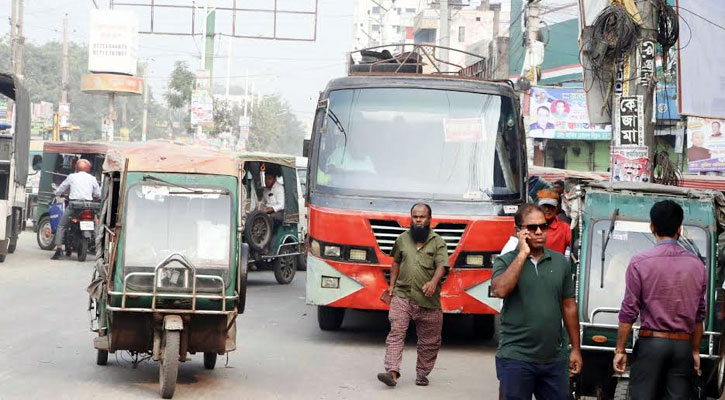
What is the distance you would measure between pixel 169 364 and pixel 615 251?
11.9 feet

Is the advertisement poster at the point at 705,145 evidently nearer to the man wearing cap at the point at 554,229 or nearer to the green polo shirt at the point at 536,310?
the man wearing cap at the point at 554,229

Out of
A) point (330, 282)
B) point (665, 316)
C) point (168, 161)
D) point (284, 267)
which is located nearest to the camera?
point (665, 316)

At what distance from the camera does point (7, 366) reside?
10188mm

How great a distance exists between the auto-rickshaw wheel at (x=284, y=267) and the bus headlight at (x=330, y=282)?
253 inches

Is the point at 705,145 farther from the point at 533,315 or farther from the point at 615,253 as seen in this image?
the point at 533,315

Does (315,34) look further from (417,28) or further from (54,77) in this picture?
(417,28)

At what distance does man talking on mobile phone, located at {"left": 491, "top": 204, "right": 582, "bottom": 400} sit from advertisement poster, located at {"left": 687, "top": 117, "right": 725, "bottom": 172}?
2153 cm

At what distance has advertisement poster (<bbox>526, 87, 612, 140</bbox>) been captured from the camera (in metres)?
35.7

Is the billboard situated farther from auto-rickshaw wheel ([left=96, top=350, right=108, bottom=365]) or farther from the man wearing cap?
the man wearing cap

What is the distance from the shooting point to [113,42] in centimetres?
6131

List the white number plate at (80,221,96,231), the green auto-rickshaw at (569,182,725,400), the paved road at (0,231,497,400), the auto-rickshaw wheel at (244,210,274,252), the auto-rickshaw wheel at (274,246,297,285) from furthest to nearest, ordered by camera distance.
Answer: the white number plate at (80,221,96,231) → the auto-rickshaw wheel at (274,246,297,285) → the auto-rickshaw wheel at (244,210,274,252) → the paved road at (0,231,497,400) → the green auto-rickshaw at (569,182,725,400)

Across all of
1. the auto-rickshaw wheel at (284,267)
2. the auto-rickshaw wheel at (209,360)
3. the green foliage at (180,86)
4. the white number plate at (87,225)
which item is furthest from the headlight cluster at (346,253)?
the green foliage at (180,86)

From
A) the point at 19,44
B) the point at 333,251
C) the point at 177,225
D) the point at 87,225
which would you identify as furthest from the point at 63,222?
the point at 19,44

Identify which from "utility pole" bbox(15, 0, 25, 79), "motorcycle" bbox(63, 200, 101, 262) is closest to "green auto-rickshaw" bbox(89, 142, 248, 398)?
"motorcycle" bbox(63, 200, 101, 262)
